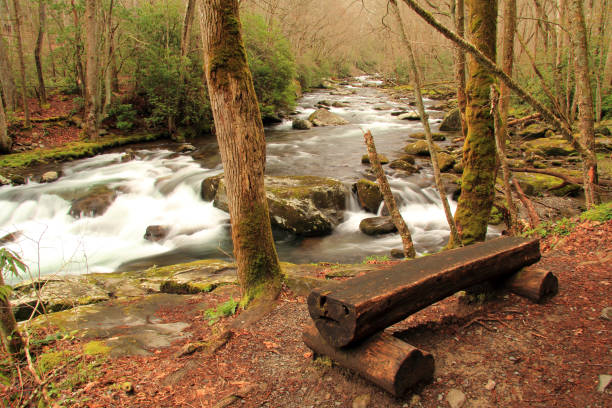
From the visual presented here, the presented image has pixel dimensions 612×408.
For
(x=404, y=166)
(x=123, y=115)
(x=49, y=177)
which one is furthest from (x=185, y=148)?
(x=404, y=166)

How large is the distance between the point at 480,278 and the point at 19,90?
949 inches

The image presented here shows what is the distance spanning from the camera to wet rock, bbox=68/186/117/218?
1092 cm

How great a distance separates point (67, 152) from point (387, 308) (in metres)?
16.7

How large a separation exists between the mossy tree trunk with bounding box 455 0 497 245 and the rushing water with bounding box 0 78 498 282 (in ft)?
6.41

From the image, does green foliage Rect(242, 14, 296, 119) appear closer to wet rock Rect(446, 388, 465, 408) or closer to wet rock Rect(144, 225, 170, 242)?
wet rock Rect(144, 225, 170, 242)

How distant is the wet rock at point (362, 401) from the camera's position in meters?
2.56

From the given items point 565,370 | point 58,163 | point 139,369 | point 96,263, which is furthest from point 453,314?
point 58,163

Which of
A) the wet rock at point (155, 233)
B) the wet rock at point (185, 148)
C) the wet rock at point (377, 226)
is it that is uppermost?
the wet rock at point (185, 148)

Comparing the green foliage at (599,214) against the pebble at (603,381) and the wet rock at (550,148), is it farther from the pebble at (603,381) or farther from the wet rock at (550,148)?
the wet rock at (550,148)

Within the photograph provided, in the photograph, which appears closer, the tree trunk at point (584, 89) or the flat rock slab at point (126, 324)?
the flat rock slab at point (126, 324)

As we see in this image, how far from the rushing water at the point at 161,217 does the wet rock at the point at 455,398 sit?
4.80 meters

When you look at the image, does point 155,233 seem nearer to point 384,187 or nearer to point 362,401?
point 384,187

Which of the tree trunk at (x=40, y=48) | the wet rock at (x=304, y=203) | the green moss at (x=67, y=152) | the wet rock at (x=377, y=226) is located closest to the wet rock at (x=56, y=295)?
the wet rock at (x=304, y=203)

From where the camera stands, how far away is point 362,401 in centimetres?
259
